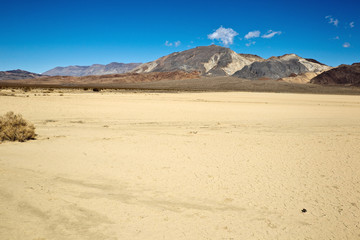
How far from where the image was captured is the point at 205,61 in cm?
15162

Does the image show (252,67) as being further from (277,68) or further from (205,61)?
(205,61)

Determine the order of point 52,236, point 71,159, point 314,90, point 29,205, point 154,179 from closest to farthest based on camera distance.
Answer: point 52,236 → point 29,205 → point 154,179 → point 71,159 → point 314,90

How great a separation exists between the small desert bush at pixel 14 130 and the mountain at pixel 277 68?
372 feet

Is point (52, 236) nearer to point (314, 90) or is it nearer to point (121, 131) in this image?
point (121, 131)

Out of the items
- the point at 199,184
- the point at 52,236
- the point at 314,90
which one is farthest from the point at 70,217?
the point at 314,90

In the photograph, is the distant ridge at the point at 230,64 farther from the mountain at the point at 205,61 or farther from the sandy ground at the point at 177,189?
the sandy ground at the point at 177,189

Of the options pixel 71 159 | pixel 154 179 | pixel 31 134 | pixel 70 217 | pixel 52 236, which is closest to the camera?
pixel 52 236

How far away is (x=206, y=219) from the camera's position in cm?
346

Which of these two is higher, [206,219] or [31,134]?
[31,134]

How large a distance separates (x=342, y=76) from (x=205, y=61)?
78.5m

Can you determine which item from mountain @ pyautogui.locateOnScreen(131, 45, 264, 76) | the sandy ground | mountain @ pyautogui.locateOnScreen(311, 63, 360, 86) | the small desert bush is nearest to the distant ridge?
mountain @ pyautogui.locateOnScreen(131, 45, 264, 76)

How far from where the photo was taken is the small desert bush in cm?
722

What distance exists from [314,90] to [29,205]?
63.8 m

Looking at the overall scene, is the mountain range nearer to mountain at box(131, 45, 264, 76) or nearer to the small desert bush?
mountain at box(131, 45, 264, 76)
